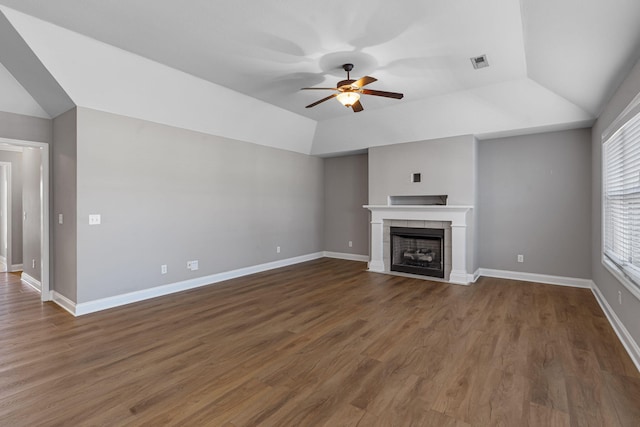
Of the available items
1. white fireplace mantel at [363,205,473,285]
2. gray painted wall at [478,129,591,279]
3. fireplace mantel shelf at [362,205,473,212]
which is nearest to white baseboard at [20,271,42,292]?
white fireplace mantel at [363,205,473,285]

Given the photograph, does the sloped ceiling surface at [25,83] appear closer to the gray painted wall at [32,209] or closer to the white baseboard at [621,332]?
the gray painted wall at [32,209]

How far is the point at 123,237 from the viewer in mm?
4008

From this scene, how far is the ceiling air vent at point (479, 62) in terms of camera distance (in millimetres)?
3492

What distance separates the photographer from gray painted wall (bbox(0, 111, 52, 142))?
12.5 feet

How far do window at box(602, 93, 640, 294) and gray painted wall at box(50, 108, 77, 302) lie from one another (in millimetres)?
5602

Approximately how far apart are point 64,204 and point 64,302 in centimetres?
123

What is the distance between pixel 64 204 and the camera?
3.88 m

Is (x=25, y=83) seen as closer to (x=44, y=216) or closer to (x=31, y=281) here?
(x=44, y=216)

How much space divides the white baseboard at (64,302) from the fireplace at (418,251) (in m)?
4.78

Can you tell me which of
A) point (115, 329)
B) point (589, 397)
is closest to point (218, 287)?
point (115, 329)

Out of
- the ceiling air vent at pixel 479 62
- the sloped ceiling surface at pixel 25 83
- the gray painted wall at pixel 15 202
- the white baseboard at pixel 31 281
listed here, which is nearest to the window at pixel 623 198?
the ceiling air vent at pixel 479 62

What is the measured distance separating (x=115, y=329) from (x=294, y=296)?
2.09 metres

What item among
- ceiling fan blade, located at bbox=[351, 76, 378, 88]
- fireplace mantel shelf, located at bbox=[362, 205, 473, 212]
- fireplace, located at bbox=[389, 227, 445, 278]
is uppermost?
ceiling fan blade, located at bbox=[351, 76, 378, 88]

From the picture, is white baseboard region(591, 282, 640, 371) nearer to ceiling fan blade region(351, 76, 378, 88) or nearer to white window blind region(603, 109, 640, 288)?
white window blind region(603, 109, 640, 288)
